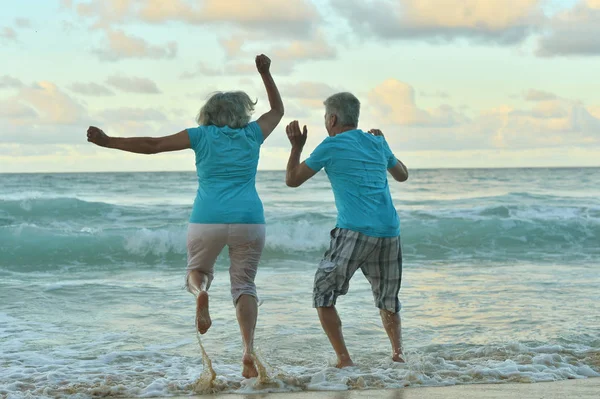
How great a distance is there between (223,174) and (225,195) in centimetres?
12

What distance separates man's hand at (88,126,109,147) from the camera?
424 cm

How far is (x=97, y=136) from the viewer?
4.25m

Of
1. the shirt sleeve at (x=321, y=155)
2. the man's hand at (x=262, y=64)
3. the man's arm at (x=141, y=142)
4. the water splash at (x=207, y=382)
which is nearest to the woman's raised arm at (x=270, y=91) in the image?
the man's hand at (x=262, y=64)

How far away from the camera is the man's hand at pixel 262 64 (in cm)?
485

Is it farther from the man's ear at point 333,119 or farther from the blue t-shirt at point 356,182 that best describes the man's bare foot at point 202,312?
the man's ear at point 333,119

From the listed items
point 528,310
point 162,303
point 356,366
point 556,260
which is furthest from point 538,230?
point 356,366

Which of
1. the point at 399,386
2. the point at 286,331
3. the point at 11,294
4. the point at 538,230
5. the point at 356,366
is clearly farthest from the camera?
the point at 538,230

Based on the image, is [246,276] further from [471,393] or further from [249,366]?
[471,393]

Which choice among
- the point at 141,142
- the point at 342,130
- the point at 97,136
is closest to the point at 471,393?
the point at 342,130

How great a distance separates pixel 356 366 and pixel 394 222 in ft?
3.27

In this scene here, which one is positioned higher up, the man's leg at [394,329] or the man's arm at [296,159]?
the man's arm at [296,159]

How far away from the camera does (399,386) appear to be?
4555 millimetres

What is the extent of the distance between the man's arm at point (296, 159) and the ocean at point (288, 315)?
1180 millimetres

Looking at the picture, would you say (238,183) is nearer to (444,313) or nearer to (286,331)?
(286,331)
